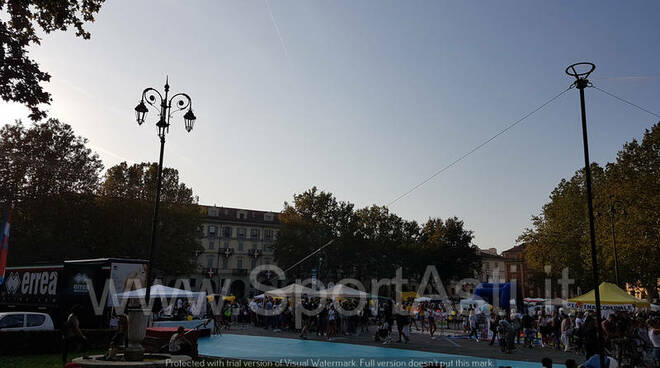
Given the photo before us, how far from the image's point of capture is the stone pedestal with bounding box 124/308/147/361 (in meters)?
10.9

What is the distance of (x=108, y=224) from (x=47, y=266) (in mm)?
22555

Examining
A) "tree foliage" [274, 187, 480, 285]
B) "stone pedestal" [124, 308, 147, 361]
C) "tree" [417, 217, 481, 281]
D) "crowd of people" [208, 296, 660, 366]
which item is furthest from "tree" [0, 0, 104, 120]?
"tree" [417, 217, 481, 281]

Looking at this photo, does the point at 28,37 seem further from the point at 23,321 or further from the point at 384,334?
the point at 384,334

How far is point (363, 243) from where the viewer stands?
2603 inches

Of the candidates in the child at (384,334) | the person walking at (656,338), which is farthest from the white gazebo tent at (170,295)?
the person walking at (656,338)

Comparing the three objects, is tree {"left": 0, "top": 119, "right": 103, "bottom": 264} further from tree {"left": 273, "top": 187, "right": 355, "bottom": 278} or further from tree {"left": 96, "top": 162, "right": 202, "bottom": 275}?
tree {"left": 273, "top": 187, "right": 355, "bottom": 278}

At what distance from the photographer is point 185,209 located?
167 feet

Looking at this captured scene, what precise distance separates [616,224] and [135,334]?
32931 mm

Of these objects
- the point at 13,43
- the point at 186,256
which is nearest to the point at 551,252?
the point at 186,256

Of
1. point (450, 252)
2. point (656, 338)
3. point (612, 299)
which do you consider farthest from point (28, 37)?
point (450, 252)

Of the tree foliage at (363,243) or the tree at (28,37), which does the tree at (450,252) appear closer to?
the tree foliage at (363,243)

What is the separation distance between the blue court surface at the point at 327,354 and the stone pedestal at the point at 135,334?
225 inches

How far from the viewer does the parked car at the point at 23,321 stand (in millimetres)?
17281

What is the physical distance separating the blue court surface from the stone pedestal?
5.71 m
